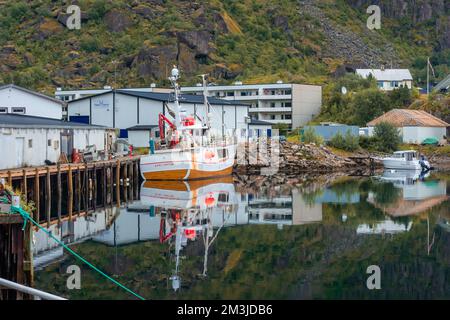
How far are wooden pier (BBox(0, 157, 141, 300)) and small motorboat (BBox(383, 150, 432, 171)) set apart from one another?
26.9m

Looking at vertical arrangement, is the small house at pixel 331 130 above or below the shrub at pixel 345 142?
above

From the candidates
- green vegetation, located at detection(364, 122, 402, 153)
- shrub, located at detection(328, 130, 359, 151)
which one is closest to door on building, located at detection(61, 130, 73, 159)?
shrub, located at detection(328, 130, 359, 151)

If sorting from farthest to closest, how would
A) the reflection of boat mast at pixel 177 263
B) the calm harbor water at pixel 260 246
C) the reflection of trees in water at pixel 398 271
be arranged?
1. the reflection of boat mast at pixel 177 263
2. the calm harbor water at pixel 260 246
3. the reflection of trees in water at pixel 398 271

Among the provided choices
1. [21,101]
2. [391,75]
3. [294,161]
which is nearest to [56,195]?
[21,101]

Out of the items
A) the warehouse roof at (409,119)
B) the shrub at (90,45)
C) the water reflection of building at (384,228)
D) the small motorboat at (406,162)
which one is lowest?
the water reflection of building at (384,228)

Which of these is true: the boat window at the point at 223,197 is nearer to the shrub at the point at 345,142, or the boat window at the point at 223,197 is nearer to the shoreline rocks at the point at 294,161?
the shoreline rocks at the point at 294,161

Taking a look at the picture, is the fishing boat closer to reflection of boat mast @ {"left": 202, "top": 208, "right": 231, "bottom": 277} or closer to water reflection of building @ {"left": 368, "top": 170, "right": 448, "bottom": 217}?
water reflection of building @ {"left": 368, "top": 170, "right": 448, "bottom": 217}

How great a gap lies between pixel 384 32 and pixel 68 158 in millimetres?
122508

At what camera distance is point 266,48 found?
455ft

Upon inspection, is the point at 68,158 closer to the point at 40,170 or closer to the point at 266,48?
the point at 40,170

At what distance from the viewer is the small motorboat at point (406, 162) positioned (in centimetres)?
7712

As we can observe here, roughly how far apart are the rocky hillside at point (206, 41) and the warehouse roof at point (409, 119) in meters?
25.3

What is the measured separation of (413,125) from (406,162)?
10404 millimetres

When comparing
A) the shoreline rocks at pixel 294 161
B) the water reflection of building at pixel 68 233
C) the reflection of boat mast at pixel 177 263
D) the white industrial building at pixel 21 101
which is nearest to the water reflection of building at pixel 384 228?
the reflection of boat mast at pixel 177 263
